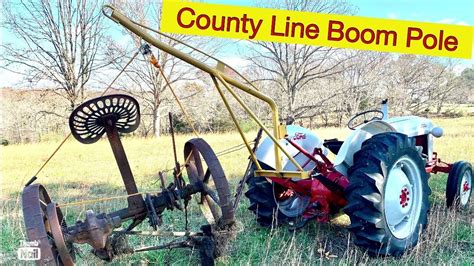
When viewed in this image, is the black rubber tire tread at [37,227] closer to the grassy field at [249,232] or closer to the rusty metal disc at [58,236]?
the rusty metal disc at [58,236]

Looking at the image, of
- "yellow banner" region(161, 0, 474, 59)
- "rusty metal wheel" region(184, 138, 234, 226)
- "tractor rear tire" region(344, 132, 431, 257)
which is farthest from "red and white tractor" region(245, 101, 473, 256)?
"yellow banner" region(161, 0, 474, 59)

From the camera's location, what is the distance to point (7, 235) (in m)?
4.32

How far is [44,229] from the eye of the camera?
7.84ft

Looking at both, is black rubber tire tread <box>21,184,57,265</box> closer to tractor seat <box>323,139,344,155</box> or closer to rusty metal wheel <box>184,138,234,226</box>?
rusty metal wheel <box>184,138,234,226</box>

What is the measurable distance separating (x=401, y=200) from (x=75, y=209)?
3.75 metres

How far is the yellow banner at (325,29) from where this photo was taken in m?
5.09

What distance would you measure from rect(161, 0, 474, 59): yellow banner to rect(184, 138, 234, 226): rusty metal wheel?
2.18 m

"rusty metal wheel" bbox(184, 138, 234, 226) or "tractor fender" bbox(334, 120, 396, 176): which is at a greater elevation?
"tractor fender" bbox(334, 120, 396, 176)

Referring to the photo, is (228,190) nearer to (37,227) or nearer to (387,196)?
(37,227)

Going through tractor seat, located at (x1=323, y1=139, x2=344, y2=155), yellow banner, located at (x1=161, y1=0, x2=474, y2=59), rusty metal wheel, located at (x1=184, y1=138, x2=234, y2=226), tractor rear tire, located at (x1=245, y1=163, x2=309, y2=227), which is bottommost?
tractor rear tire, located at (x1=245, y1=163, x2=309, y2=227)

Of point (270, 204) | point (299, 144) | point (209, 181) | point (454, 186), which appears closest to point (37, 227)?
point (209, 181)

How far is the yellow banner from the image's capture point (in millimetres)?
5086

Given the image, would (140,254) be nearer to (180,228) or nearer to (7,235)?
(180,228)

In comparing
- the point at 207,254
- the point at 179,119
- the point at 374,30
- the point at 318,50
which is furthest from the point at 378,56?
the point at 207,254
